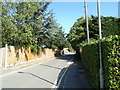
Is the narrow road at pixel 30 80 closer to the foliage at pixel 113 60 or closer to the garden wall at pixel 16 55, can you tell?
the foliage at pixel 113 60

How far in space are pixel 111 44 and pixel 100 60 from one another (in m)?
1.44

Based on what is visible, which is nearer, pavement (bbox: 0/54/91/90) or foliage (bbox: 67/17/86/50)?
pavement (bbox: 0/54/91/90)

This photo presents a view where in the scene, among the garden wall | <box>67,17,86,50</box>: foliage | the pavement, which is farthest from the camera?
<box>67,17,86,50</box>: foliage

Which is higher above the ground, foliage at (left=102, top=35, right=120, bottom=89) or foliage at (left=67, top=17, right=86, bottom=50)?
foliage at (left=67, top=17, right=86, bottom=50)

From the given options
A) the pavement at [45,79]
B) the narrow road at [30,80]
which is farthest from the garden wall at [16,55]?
the narrow road at [30,80]

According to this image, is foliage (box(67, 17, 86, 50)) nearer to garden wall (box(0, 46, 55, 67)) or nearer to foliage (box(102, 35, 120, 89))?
garden wall (box(0, 46, 55, 67))

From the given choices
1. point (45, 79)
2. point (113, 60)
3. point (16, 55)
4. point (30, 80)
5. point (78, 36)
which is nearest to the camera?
point (113, 60)

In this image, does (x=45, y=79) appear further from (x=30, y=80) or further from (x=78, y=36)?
(x=78, y=36)

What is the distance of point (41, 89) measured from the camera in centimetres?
793

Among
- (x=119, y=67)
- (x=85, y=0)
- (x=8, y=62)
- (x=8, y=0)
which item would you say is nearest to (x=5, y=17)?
(x=8, y=0)

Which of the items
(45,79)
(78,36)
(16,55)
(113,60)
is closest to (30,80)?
(45,79)

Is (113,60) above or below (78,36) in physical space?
below

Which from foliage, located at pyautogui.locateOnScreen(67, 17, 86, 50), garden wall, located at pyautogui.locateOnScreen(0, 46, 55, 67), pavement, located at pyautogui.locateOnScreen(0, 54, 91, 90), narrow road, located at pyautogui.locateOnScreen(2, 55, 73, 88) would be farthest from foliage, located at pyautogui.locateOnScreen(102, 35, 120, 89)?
foliage, located at pyautogui.locateOnScreen(67, 17, 86, 50)

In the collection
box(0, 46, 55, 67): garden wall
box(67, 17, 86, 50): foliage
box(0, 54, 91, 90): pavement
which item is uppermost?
box(67, 17, 86, 50): foliage
